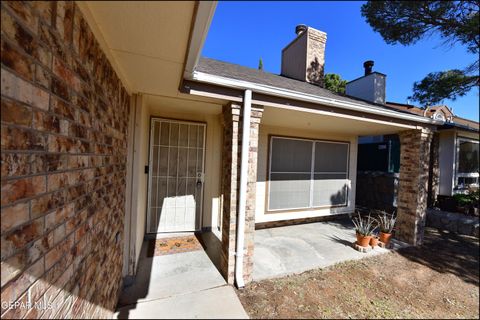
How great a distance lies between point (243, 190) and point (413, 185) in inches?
154

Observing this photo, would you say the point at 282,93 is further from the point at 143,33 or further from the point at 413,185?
the point at 413,185

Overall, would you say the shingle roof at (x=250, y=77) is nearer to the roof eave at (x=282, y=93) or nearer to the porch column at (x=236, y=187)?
the roof eave at (x=282, y=93)

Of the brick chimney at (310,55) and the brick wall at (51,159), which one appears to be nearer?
the brick wall at (51,159)

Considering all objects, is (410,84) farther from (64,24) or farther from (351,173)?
(64,24)

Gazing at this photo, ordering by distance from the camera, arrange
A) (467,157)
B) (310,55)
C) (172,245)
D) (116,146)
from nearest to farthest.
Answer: (116,146) < (172,245) < (310,55) < (467,157)

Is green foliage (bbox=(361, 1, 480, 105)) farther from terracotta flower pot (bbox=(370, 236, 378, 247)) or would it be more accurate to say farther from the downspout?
the downspout

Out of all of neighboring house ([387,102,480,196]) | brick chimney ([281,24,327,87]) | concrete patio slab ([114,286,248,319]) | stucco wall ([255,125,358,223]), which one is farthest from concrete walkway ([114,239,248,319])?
neighboring house ([387,102,480,196])

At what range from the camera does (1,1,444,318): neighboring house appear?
79cm

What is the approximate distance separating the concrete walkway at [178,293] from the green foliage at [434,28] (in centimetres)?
623

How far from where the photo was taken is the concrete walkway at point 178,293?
2.18 metres

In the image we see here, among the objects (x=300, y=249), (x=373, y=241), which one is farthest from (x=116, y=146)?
(x=373, y=241)

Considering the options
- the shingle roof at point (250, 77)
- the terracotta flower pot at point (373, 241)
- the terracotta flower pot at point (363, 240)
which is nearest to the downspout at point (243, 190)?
the shingle roof at point (250, 77)

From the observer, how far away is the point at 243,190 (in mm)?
2656

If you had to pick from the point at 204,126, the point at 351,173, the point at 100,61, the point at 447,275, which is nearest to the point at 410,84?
the point at 351,173
